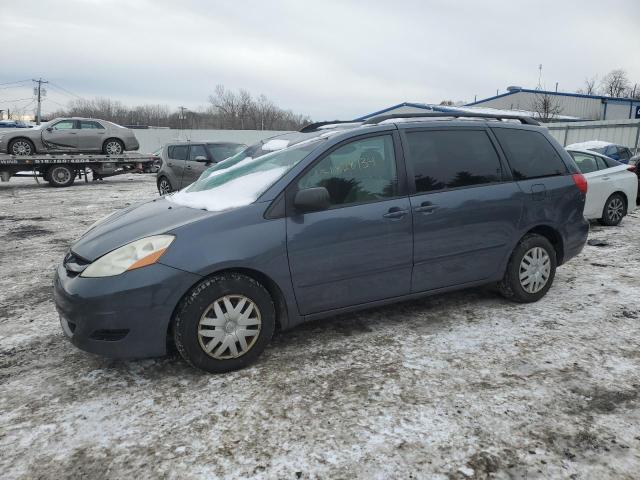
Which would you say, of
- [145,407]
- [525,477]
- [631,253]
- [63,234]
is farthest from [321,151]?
[63,234]

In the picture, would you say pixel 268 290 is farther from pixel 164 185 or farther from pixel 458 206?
pixel 164 185

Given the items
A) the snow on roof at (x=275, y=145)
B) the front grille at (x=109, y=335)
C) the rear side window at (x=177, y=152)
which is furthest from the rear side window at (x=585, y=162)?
the rear side window at (x=177, y=152)

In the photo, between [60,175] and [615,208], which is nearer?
[615,208]

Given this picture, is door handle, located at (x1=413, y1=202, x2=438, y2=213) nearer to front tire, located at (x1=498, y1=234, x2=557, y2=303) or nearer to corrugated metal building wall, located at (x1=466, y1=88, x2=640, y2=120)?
front tire, located at (x1=498, y1=234, x2=557, y2=303)

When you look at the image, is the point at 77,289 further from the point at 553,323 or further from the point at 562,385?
the point at 553,323

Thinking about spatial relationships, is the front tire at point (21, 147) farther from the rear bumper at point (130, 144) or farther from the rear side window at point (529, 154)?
the rear side window at point (529, 154)

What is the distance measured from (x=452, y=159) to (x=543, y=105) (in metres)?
40.0

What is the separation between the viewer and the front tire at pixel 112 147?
56.0 ft

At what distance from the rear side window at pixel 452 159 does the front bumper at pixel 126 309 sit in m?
1.92

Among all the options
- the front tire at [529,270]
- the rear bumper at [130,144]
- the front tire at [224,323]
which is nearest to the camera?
the front tire at [224,323]

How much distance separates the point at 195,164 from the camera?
39.2 feet

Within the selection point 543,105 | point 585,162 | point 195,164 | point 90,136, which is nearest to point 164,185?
point 195,164

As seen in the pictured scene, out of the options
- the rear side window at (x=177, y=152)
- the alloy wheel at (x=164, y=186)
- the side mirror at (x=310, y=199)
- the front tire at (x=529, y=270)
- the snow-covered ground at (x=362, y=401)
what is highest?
the rear side window at (x=177, y=152)

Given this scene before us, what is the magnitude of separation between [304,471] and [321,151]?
208 centimetres
